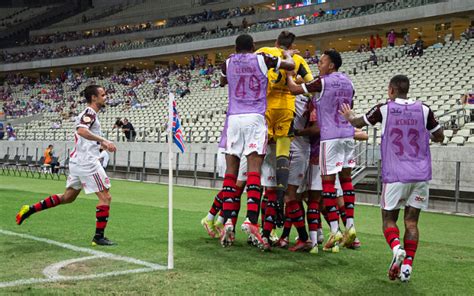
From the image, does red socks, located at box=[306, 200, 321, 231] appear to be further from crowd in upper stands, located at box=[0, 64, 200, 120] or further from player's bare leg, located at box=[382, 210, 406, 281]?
crowd in upper stands, located at box=[0, 64, 200, 120]

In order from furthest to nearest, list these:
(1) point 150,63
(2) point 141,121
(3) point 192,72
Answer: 1. (1) point 150,63
2. (3) point 192,72
3. (2) point 141,121

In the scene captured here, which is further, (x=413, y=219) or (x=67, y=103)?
(x=67, y=103)

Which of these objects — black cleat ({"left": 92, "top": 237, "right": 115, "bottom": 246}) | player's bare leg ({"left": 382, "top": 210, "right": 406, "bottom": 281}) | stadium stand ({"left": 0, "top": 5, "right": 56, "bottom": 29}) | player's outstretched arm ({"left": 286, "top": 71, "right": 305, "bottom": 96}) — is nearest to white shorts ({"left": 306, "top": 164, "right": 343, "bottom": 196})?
player's outstretched arm ({"left": 286, "top": 71, "right": 305, "bottom": 96})

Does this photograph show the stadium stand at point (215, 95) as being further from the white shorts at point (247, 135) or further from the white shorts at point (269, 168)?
the white shorts at point (247, 135)

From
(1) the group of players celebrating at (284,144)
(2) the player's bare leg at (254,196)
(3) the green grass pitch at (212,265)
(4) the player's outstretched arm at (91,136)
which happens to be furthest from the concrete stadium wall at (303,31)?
(4) the player's outstretched arm at (91,136)

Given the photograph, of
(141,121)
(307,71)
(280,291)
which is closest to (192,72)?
(141,121)

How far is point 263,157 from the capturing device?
22.4ft

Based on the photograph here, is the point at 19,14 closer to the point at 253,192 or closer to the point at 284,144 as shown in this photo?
the point at 284,144

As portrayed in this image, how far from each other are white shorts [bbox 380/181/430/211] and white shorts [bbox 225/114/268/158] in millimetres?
1674

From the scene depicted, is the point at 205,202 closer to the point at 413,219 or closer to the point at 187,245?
the point at 187,245

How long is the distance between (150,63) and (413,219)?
5303 cm

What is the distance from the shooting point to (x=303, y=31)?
39.6 metres

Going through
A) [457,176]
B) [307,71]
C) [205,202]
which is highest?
[307,71]

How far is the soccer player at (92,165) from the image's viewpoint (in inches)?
278
